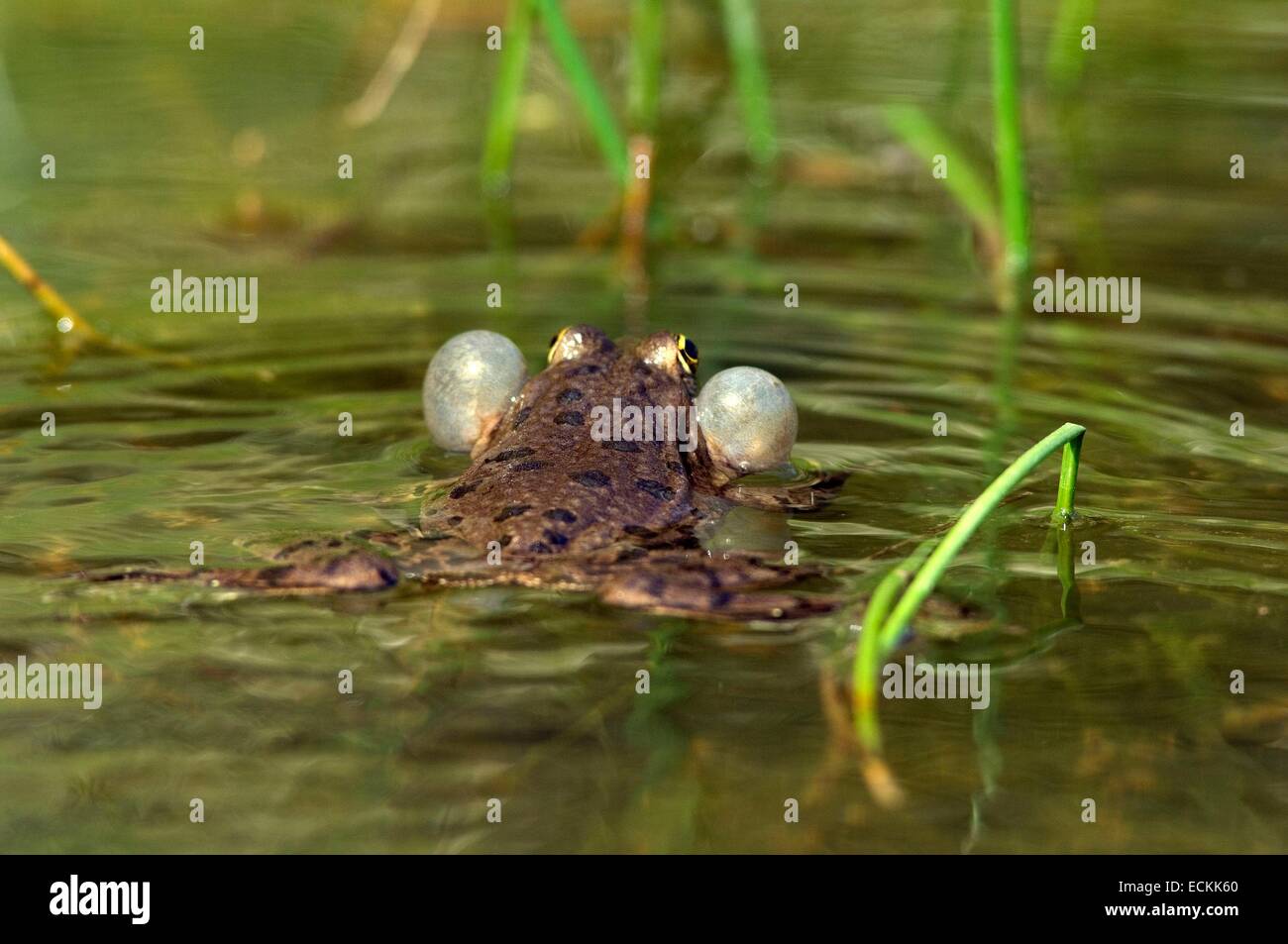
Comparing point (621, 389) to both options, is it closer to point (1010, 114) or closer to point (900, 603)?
point (900, 603)

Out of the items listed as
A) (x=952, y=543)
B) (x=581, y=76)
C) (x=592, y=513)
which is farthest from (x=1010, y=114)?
(x=952, y=543)

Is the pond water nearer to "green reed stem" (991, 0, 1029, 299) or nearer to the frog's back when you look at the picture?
the frog's back

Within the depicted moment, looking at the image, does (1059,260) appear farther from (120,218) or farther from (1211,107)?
(120,218)

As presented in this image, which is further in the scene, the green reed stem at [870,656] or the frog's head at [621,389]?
the frog's head at [621,389]

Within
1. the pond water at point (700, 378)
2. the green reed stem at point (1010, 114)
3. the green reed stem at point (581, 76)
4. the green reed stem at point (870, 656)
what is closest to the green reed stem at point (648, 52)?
the green reed stem at point (581, 76)

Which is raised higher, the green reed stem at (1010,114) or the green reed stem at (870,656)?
the green reed stem at (1010,114)

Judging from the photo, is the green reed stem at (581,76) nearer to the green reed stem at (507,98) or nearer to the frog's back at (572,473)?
the green reed stem at (507,98)

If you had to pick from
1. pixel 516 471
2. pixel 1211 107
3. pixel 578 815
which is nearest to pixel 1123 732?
pixel 578 815
